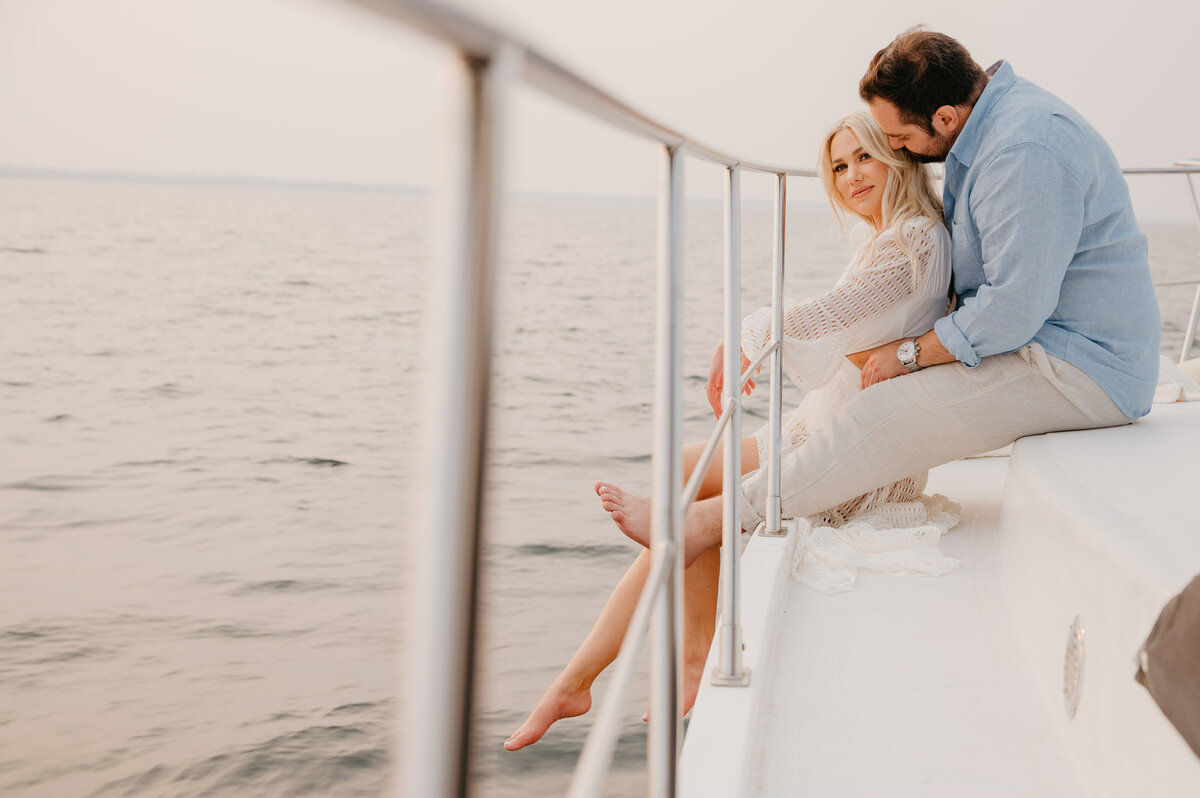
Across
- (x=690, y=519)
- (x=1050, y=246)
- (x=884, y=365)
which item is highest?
(x=1050, y=246)

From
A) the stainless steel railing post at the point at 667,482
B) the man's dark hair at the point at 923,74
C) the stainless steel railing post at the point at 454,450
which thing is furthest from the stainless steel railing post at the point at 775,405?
the stainless steel railing post at the point at 454,450

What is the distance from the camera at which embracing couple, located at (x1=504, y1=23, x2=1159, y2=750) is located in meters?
1.38

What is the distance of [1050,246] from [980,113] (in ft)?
0.82

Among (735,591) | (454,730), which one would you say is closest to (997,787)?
(735,591)

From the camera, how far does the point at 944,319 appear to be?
150cm

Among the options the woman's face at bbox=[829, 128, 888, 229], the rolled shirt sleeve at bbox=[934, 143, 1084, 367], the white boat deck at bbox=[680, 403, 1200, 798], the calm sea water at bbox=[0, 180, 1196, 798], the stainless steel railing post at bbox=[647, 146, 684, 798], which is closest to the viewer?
the stainless steel railing post at bbox=[647, 146, 684, 798]

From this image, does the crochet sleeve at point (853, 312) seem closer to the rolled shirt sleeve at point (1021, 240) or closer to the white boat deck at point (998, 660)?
the rolled shirt sleeve at point (1021, 240)

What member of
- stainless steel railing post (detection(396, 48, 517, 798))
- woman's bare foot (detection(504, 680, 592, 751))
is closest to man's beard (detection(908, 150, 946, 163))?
woman's bare foot (detection(504, 680, 592, 751))

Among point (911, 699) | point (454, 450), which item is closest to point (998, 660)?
point (911, 699)

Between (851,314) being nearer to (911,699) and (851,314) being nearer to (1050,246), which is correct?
(1050,246)

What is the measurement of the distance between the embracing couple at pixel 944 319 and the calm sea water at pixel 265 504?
1.14ft

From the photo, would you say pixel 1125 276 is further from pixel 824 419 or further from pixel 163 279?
pixel 163 279

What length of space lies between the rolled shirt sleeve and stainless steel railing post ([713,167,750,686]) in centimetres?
42

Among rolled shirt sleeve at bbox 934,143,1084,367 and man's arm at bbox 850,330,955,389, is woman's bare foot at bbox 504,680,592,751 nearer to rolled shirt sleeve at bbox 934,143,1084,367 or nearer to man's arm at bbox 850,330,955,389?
man's arm at bbox 850,330,955,389
